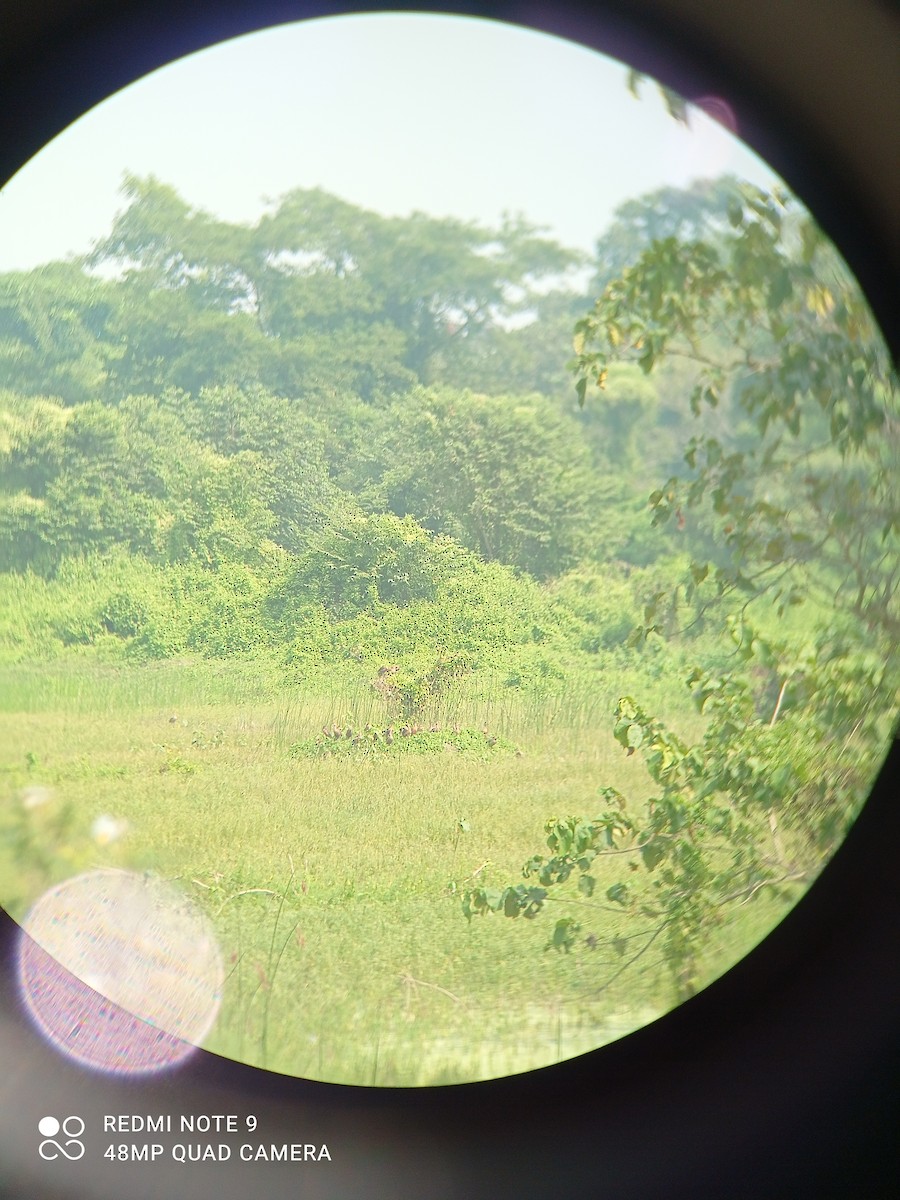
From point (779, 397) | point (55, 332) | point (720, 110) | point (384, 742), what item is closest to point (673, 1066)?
point (384, 742)

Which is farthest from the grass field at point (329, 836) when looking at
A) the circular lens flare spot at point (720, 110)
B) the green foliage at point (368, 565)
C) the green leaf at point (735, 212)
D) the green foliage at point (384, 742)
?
the circular lens flare spot at point (720, 110)

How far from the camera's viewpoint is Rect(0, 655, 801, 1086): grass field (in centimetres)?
132

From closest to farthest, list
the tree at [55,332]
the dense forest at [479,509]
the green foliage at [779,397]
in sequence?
the green foliage at [779,397]
the dense forest at [479,509]
the tree at [55,332]

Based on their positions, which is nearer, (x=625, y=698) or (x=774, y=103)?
(x=774, y=103)

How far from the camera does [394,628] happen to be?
1533 mm

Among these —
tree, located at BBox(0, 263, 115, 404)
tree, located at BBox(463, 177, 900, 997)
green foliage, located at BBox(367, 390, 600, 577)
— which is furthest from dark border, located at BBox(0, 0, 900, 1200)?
green foliage, located at BBox(367, 390, 600, 577)

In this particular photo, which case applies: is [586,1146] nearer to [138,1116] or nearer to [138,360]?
[138,1116]

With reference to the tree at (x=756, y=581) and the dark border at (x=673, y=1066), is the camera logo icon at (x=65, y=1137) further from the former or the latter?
the tree at (x=756, y=581)

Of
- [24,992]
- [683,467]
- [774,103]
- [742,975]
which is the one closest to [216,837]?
[24,992]

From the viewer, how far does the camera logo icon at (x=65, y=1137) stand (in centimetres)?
87

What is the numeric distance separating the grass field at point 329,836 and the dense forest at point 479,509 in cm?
2

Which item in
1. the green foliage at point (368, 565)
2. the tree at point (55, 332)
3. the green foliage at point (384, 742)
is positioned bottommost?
the green foliage at point (384, 742)

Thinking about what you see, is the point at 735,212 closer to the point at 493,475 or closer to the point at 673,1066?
the point at 493,475

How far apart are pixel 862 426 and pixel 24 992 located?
1.24 m
